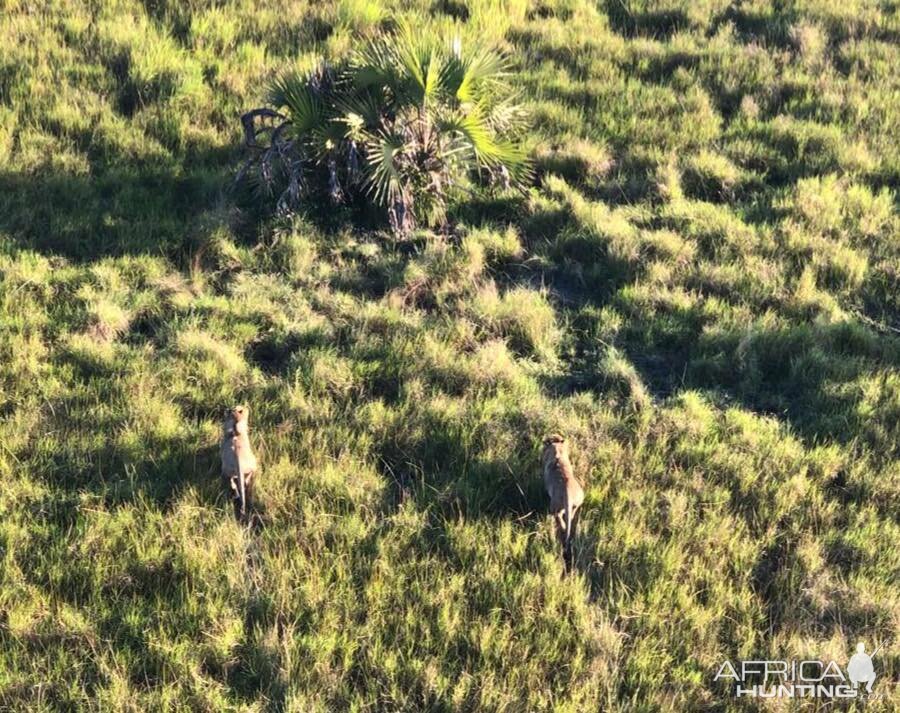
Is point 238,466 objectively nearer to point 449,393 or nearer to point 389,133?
point 449,393

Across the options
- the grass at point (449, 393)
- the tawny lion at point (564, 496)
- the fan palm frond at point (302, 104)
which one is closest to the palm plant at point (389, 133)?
the fan palm frond at point (302, 104)

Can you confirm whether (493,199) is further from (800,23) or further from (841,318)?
(800,23)

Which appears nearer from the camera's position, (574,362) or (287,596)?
(287,596)

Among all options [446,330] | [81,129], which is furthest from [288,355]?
[81,129]

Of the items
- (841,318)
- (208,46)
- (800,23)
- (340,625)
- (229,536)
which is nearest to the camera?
(340,625)
